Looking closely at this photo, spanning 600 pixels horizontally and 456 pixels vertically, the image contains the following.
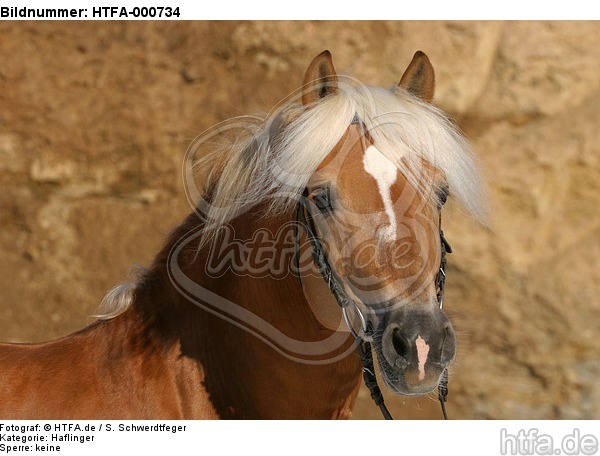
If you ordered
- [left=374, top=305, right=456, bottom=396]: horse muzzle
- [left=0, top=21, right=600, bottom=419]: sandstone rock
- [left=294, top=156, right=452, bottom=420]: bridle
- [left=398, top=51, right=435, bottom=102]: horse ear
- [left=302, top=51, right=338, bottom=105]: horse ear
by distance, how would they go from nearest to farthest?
[left=374, top=305, right=456, bottom=396]: horse muzzle < [left=294, top=156, right=452, bottom=420]: bridle < [left=302, top=51, right=338, bottom=105]: horse ear < [left=398, top=51, right=435, bottom=102]: horse ear < [left=0, top=21, right=600, bottom=419]: sandstone rock

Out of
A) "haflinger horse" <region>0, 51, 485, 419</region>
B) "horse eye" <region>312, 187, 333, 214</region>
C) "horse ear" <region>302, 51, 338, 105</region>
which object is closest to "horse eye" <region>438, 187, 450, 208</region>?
"haflinger horse" <region>0, 51, 485, 419</region>

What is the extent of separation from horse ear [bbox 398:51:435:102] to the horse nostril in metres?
0.77

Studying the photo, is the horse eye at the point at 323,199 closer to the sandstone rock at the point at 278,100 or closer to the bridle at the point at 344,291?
the bridle at the point at 344,291

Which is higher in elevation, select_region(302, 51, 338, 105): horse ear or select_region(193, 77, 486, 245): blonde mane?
select_region(302, 51, 338, 105): horse ear

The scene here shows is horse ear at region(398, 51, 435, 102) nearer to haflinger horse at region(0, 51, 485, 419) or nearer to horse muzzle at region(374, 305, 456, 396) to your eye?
haflinger horse at region(0, 51, 485, 419)

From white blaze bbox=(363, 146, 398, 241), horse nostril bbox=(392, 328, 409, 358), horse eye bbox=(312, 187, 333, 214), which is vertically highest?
white blaze bbox=(363, 146, 398, 241)

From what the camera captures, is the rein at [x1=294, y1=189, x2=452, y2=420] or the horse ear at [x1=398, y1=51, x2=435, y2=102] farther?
the horse ear at [x1=398, y1=51, x2=435, y2=102]

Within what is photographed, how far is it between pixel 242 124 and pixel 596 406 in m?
3.35

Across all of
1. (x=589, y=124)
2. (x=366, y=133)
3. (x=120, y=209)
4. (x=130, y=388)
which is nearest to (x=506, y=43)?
(x=589, y=124)

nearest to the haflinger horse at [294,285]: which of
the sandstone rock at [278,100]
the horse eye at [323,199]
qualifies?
the horse eye at [323,199]

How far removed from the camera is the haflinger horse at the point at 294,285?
1.86 meters

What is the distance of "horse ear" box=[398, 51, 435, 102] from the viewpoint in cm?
221

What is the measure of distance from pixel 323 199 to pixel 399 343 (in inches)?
16.5

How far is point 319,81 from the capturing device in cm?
209
